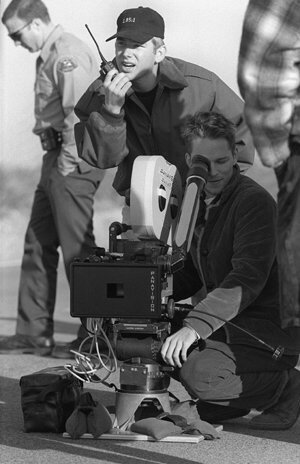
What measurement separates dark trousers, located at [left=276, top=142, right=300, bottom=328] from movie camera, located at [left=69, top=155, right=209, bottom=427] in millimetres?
954

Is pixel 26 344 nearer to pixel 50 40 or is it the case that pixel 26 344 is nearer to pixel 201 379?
pixel 50 40

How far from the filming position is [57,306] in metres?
7.86

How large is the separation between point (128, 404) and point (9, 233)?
333 cm

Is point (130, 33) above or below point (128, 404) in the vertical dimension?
above

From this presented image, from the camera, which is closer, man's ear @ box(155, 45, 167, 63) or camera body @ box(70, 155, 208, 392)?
camera body @ box(70, 155, 208, 392)

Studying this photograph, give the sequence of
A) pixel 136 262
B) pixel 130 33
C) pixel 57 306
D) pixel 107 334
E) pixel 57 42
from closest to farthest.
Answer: pixel 136 262 → pixel 107 334 → pixel 130 33 → pixel 57 42 → pixel 57 306

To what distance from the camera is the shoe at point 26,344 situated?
6777 millimetres

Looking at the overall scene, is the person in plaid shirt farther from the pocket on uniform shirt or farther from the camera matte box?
the pocket on uniform shirt

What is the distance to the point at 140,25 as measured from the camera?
5113 mm

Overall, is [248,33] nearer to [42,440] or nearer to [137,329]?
[137,329]

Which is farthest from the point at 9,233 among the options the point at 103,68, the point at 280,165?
the point at 280,165

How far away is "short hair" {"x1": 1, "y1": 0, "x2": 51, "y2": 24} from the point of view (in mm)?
6910

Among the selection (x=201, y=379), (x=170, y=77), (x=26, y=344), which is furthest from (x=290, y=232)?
(x=26, y=344)

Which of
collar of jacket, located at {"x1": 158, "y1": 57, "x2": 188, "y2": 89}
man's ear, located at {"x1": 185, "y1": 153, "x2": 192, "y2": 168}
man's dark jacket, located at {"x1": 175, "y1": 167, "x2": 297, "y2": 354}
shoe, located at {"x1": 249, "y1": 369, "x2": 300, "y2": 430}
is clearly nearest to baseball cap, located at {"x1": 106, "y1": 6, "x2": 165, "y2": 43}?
collar of jacket, located at {"x1": 158, "y1": 57, "x2": 188, "y2": 89}
